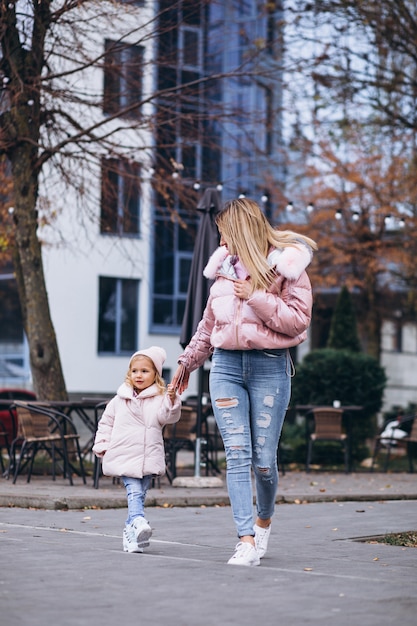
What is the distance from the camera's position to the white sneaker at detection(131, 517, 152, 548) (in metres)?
7.22

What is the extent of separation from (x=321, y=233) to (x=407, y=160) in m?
2.78

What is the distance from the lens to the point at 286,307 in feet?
22.2

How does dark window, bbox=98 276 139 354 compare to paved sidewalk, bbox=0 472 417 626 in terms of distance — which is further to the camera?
dark window, bbox=98 276 139 354

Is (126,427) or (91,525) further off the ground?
(126,427)

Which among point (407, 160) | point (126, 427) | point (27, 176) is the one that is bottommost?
point (126, 427)

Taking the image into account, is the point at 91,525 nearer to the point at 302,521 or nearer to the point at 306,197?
the point at 302,521

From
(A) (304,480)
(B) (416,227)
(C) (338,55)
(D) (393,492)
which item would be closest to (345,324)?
(B) (416,227)

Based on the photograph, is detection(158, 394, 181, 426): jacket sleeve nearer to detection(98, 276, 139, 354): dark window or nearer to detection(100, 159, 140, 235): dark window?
detection(100, 159, 140, 235): dark window

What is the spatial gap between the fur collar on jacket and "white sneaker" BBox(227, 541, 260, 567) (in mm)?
1457

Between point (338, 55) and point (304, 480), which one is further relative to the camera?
point (338, 55)

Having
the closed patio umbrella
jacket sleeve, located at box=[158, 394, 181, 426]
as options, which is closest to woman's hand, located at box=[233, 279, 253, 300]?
jacket sleeve, located at box=[158, 394, 181, 426]

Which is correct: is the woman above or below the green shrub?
above

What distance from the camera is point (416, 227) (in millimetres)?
30031

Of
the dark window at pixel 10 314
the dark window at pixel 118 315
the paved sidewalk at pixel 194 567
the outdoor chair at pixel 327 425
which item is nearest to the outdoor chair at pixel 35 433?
the paved sidewalk at pixel 194 567
